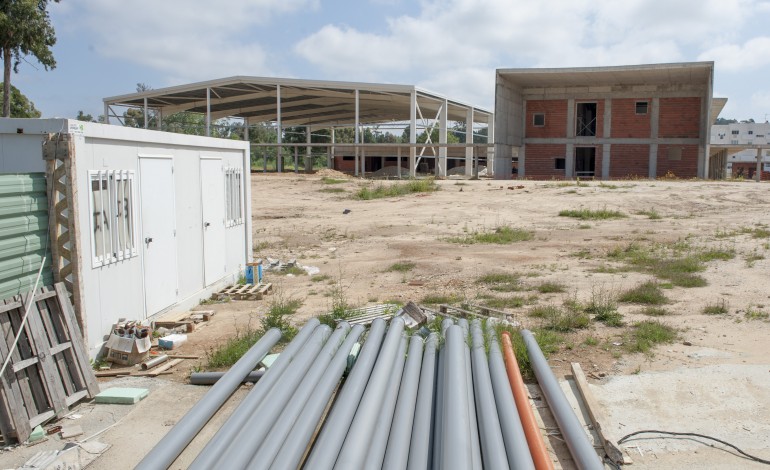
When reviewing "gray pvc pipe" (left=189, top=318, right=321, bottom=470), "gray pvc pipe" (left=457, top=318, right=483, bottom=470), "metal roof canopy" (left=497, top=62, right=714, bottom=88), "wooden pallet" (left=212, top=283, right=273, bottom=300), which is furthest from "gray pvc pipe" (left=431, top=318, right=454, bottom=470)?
"metal roof canopy" (left=497, top=62, right=714, bottom=88)

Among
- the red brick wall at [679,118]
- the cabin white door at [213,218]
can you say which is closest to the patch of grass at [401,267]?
the cabin white door at [213,218]

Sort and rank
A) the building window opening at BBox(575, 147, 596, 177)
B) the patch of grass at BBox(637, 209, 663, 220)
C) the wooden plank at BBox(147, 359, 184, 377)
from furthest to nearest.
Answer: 1. the building window opening at BBox(575, 147, 596, 177)
2. the patch of grass at BBox(637, 209, 663, 220)
3. the wooden plank at BBox(147, 359, 184, 377)

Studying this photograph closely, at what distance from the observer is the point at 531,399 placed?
271 inches

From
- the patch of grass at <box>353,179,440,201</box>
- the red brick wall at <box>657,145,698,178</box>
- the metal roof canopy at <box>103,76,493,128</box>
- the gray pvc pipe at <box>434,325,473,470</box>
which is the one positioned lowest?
the gray pvc pipe at <box>434,325,473,470</box>

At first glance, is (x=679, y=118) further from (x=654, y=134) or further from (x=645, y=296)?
(x=645, y=296)

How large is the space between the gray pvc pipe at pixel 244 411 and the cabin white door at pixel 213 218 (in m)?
4.84

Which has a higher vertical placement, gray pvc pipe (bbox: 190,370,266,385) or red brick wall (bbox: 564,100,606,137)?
red brick wall (bbox: 564,100,606,137)

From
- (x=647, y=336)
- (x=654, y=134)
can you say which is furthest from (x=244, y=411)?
(x=654, y=134)

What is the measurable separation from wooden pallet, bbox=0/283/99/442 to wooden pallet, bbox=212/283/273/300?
490cm

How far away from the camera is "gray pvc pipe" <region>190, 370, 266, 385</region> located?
24.3 feet

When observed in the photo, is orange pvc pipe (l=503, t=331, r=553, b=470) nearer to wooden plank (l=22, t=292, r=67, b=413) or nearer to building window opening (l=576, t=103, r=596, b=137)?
wooden plank (l=22, t=292, r=67, b=413)

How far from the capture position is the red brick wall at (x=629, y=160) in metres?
38.8

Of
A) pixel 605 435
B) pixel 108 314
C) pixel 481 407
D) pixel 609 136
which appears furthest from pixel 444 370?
pixel 609 136

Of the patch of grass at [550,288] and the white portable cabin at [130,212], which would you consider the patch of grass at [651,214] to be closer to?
the patch of grass at [550,288]
